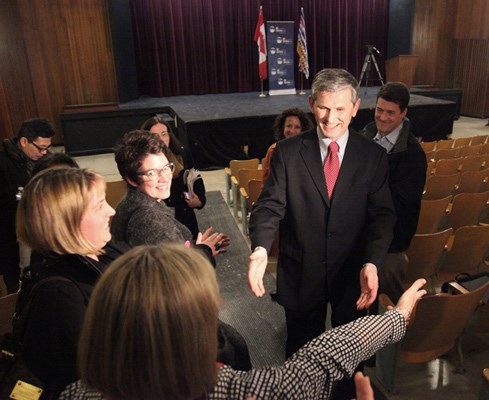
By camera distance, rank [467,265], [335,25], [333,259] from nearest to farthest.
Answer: [333,259]
[467,265]
[335,25]

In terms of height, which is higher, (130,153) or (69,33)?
(69,33)

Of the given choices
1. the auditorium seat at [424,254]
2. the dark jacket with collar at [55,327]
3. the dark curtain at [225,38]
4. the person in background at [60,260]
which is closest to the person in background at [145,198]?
the person in background at [60,260]

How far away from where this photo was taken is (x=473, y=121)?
1029 cm

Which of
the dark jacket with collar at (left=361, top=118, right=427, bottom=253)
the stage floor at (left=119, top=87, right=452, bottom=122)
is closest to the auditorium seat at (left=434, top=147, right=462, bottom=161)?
the stage floor at (left=119, top=87, right=452, bottom=122)

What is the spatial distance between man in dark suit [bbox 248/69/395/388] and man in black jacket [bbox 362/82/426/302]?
305 mm

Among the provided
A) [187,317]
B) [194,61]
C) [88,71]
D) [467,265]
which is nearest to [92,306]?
[187,317]

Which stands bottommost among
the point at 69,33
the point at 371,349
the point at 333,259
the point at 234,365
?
the point at 234,365

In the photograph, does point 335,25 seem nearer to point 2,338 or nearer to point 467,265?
point 467,265

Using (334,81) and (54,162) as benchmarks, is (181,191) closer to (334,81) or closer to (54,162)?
(54,162)

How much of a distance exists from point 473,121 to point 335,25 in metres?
Answer: 4.81

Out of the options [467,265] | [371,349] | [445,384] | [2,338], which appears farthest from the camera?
[467,265]

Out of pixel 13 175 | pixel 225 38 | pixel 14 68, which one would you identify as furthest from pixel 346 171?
pixel 225 38

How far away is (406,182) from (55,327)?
165cm

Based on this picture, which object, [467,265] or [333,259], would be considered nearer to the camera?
[333,259]
